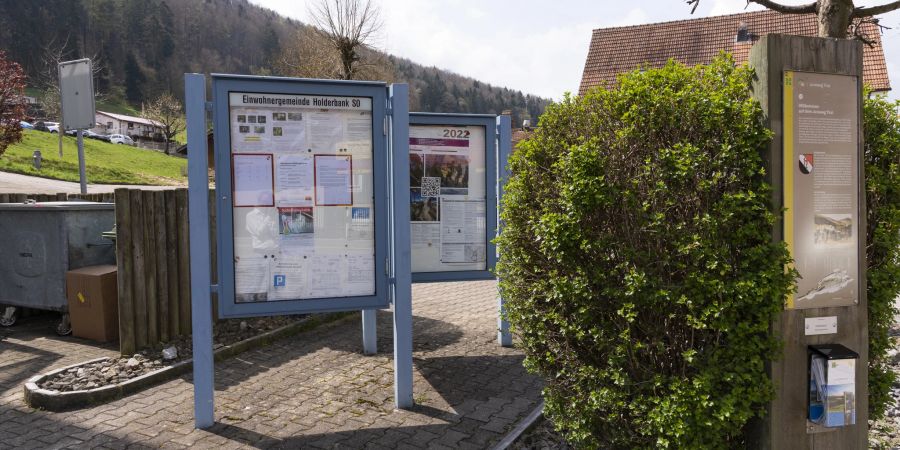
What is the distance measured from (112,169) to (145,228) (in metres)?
37.5

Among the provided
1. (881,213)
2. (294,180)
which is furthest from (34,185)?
(881,213)

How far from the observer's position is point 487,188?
6.73 m

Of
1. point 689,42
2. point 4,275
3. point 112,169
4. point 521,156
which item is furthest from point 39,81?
point 521,156

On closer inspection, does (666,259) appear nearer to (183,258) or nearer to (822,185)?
(822,185)

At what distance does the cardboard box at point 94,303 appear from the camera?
6906mm

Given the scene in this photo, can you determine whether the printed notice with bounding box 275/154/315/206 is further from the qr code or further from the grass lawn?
the grass lawn

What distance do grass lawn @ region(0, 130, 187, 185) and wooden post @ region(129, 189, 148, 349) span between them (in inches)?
1232

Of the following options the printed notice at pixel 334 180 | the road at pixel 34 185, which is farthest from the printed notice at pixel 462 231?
the road at pixel 34 185

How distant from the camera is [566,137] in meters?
3.62

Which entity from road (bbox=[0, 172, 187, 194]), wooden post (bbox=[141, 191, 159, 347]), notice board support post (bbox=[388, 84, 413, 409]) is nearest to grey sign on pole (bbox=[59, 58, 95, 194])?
wooden post (bbox=[141, 191, 159, 347])

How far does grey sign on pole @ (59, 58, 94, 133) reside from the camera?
8430 millimetres

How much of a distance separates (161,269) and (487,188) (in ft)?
11.0

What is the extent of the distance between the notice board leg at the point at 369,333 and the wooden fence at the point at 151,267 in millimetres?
1857

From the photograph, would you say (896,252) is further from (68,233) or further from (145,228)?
(68,233)
